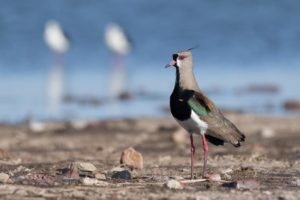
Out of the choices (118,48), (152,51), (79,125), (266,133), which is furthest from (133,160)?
(152,51)

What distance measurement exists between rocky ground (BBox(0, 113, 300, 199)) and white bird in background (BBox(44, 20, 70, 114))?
3.75 meters

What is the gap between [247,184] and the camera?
7.25 m

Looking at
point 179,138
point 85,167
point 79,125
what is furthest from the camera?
point 79,125

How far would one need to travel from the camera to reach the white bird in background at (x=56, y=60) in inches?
722

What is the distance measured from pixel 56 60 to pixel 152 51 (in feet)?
9.04

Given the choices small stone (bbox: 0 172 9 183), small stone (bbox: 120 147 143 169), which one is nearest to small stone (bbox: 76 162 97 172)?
small stone (bbox: 120 147 143 169)

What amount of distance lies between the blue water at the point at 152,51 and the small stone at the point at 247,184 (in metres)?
8.40

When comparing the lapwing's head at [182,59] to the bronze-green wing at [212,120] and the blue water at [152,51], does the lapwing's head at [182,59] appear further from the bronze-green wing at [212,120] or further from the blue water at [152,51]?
the blue water at [152,51]

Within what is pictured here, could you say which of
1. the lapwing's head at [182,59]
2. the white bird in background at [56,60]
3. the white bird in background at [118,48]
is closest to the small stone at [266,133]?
the lapwing's head at [182,59]

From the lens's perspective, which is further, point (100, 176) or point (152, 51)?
point (152, 51)

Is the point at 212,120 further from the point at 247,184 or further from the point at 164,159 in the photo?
the point at 164,159

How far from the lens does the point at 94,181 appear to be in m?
7.38

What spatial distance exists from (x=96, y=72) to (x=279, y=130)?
10760 mm

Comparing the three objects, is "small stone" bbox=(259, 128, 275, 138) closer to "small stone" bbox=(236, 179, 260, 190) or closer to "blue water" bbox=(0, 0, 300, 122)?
"blue water" bbox=(0, 0, 300, 122)
